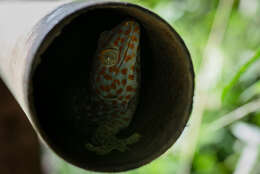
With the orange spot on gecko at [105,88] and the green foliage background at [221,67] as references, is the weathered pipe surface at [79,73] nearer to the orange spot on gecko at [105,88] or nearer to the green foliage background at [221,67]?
the orange spot on gecko at [105,88]

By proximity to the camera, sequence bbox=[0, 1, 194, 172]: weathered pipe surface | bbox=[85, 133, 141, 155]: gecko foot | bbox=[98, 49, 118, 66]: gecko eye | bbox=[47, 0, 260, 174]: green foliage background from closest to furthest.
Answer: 1. bbox=[0, 1, 194, 172]: weathered pipe surface
2. bbox=[85, 133, 141, 155]: gecko foot
3. bbox=[98, 49, 118, 66]: gecko eye
4. bbox=[47, 0, 260, 174]: green foliage background

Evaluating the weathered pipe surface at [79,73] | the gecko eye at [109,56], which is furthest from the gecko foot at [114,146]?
the gecko eye at [109,56]

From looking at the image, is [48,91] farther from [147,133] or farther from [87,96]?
[147,133]

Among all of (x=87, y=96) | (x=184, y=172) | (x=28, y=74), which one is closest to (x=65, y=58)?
(x=87, y=96)

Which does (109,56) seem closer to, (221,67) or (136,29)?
(136,29)

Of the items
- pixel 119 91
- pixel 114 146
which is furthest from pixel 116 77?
pixel 114 146

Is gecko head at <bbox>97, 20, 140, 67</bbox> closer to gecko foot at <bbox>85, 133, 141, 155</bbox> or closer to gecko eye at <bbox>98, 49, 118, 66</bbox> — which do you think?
gecko eye at <bbox>98, 49, 118, 66</bbox>

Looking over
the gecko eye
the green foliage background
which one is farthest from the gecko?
the green foliage background
